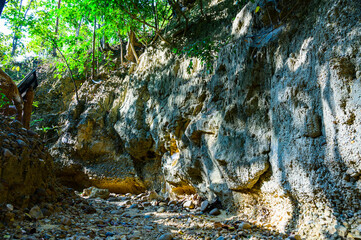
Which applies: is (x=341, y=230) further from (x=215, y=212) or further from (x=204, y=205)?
(x=204, y=205)

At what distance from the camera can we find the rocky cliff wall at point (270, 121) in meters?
2.73

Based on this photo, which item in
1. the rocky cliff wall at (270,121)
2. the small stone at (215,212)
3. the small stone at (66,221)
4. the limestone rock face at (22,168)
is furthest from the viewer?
the small stone at (215,212)

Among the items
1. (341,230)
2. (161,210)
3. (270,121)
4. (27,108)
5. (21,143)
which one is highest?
(27,108)

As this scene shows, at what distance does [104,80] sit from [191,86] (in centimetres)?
575

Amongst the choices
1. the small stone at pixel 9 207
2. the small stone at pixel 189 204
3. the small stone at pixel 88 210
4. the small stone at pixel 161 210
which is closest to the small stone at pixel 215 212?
the small stone at pixel 189 204

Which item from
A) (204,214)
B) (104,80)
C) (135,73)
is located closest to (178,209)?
(204,214)

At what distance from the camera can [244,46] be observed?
4.64 m

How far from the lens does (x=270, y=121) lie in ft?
12.6

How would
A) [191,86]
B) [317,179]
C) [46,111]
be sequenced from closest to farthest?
[317,179]
[191,86]
[46,111]

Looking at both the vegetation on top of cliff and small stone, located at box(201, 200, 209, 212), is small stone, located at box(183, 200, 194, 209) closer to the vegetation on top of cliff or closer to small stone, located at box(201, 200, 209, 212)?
small stone, located at box(201, 200, 209, 212)

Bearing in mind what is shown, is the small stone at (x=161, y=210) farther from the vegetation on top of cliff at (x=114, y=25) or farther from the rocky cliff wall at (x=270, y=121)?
the vegetation on top of cliff at (x=114, y=25)

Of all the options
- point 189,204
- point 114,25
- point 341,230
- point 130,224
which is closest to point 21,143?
point 130,224

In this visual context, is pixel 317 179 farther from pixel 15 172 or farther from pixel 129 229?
pixel 15 172

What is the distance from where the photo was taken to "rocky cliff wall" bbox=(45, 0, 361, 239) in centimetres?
273
